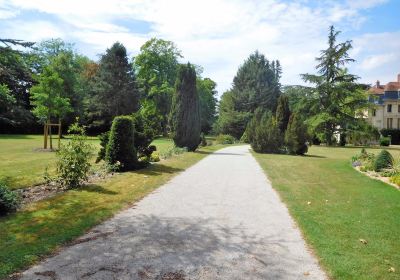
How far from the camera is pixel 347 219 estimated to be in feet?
24.4

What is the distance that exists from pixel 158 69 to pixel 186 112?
3507 cm

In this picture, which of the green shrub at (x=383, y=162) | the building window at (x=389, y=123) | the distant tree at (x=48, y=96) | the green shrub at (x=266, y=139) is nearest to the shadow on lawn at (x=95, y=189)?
the green shrub at (x=383, y=162)

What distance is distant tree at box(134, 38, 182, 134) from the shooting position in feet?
185

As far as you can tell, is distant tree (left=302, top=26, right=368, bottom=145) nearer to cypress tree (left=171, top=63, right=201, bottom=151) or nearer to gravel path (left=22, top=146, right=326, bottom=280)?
cypress tree (left=171, top=63, right=201, bottom=151)

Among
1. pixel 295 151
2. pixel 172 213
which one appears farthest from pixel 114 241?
pixel 295 151

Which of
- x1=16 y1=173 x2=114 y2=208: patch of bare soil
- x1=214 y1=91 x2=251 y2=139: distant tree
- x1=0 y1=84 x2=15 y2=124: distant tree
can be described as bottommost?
x1=16 y1=173 x2=114 y2=208: patch of bare soil

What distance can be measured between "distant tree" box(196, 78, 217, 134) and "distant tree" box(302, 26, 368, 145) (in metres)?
24.9

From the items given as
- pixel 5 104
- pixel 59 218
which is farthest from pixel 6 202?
pixel 5 104

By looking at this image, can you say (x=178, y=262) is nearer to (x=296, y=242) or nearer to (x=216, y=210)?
(x=296, y=242)

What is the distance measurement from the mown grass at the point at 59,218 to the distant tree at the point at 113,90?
37.7m

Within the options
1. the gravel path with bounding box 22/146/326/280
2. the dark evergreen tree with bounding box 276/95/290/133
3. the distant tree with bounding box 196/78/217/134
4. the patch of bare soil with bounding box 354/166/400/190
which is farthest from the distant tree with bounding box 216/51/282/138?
the gravel path with bounding box 22/146/326/280

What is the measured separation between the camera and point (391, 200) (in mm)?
9492

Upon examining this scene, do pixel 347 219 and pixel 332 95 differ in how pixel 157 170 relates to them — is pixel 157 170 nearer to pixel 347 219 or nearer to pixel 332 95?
pixel 347 219

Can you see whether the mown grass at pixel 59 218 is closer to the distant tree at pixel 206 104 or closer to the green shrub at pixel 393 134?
the green shrub at pixel 393 134
